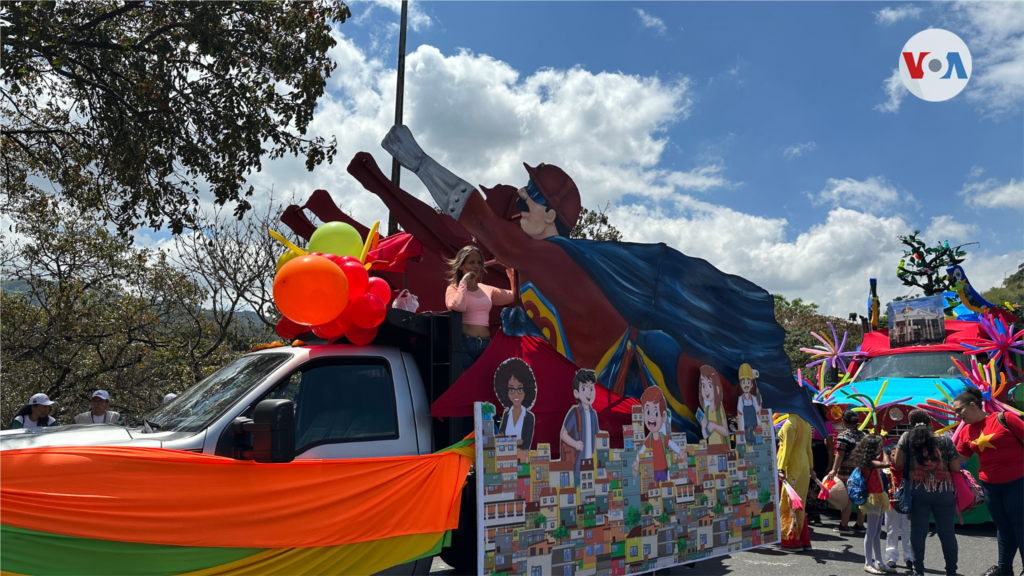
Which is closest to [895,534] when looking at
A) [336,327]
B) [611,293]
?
[611,293]

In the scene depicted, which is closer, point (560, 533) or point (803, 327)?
point (560, 533)

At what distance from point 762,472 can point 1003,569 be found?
2.55 meters

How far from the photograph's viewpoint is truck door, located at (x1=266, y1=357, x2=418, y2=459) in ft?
13.8

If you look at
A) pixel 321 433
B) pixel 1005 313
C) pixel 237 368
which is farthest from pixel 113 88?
pixel 1005 313

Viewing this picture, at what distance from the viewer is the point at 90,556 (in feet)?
10.2

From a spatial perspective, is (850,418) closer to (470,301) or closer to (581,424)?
(581,424)

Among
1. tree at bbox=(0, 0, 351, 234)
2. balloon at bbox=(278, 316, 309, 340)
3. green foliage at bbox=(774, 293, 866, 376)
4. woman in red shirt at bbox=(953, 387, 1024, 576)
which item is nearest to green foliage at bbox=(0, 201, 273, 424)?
A: tree at bbox=(0, 0, 351, 234)

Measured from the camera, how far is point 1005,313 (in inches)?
429

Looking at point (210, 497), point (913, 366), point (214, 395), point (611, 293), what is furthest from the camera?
point (913, 366)

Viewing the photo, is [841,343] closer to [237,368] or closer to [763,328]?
[763,328]

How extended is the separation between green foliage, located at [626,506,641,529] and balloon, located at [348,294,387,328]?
2229mm

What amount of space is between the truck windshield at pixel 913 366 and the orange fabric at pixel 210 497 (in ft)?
30.4

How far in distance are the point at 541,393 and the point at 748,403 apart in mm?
2339

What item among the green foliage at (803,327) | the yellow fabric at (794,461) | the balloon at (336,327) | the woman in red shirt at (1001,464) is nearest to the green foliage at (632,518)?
the balloon at (336,327)
